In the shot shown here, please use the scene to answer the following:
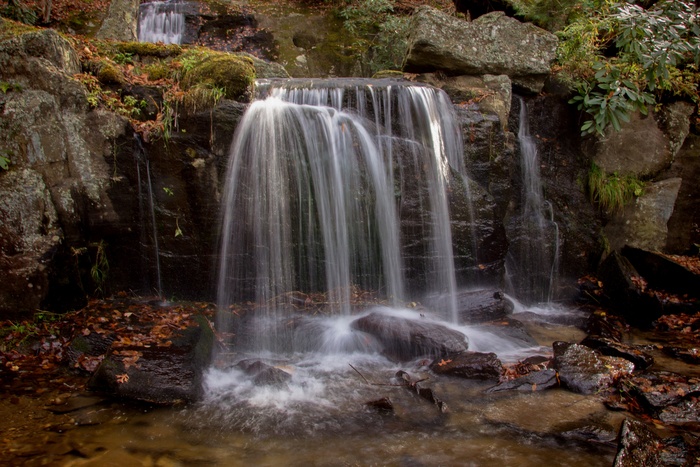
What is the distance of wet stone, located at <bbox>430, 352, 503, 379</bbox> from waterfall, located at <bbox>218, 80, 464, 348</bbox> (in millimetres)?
1677

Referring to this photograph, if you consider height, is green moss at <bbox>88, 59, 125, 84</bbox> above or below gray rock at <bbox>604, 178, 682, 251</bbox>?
above

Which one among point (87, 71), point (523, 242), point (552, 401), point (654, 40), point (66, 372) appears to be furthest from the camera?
point (523, 242)

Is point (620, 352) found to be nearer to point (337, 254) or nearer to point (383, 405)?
point (383, 405)

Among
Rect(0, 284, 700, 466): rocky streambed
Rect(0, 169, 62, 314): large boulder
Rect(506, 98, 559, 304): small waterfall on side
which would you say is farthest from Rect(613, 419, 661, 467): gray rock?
Rect(0, 169, 62, 314): large boulder

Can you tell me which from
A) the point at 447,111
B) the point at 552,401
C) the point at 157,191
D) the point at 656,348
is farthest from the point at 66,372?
the point at 656,348

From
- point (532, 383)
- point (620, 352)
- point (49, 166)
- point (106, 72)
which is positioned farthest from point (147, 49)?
point (620, 352)

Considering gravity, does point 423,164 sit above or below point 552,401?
above

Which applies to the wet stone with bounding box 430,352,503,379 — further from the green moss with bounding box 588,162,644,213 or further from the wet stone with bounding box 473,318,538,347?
the green moss with bounding box 588,162,644,213

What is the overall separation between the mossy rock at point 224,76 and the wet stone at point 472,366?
4568mm

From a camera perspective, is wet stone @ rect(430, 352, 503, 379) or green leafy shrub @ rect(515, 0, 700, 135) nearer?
wet stone @ rect(430, 352, 503, 379)

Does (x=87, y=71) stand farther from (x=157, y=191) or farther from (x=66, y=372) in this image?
(x=66, y=372)

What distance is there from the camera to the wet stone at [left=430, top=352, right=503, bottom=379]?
5113mm

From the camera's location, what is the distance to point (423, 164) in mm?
7203

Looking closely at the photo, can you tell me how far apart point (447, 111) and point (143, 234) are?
16.8 feet
